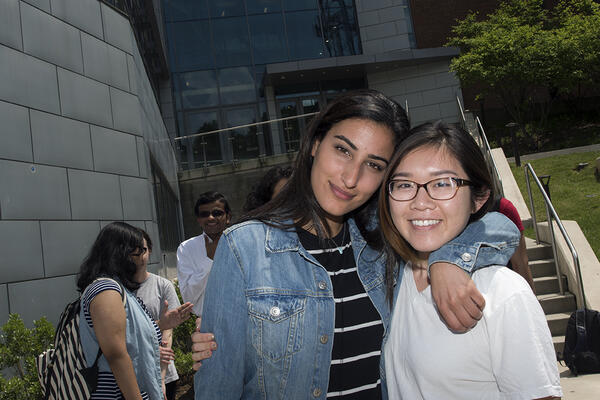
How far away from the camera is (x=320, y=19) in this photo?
22141mm

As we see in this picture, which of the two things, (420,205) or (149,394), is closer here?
(420,205)

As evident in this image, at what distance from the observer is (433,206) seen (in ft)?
6.04

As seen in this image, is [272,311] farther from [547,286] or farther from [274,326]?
[547,286]

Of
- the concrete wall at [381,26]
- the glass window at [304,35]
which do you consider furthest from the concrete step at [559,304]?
the concrete wall at [381,26]

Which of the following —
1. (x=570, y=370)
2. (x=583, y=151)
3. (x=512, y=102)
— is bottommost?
(x=570, y=370)

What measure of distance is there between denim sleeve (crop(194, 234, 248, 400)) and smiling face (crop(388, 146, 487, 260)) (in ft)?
2.16

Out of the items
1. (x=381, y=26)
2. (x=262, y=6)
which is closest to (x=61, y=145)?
(x=262, y=6)

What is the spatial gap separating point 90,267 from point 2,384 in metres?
1.13

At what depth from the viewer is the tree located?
1864 cm

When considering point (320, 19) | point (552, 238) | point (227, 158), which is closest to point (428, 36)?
point (320, 19)

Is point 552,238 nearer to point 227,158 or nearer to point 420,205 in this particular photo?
point 420,205

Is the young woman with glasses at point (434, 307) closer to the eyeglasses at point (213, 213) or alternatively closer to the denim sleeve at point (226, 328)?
the denim sleeve at point (226, 328)

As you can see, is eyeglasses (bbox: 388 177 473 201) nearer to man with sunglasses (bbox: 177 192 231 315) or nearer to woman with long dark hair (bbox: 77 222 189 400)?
woman with long dark hair (bbox: 77 222 189 400)

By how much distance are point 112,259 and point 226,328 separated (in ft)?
5.95
